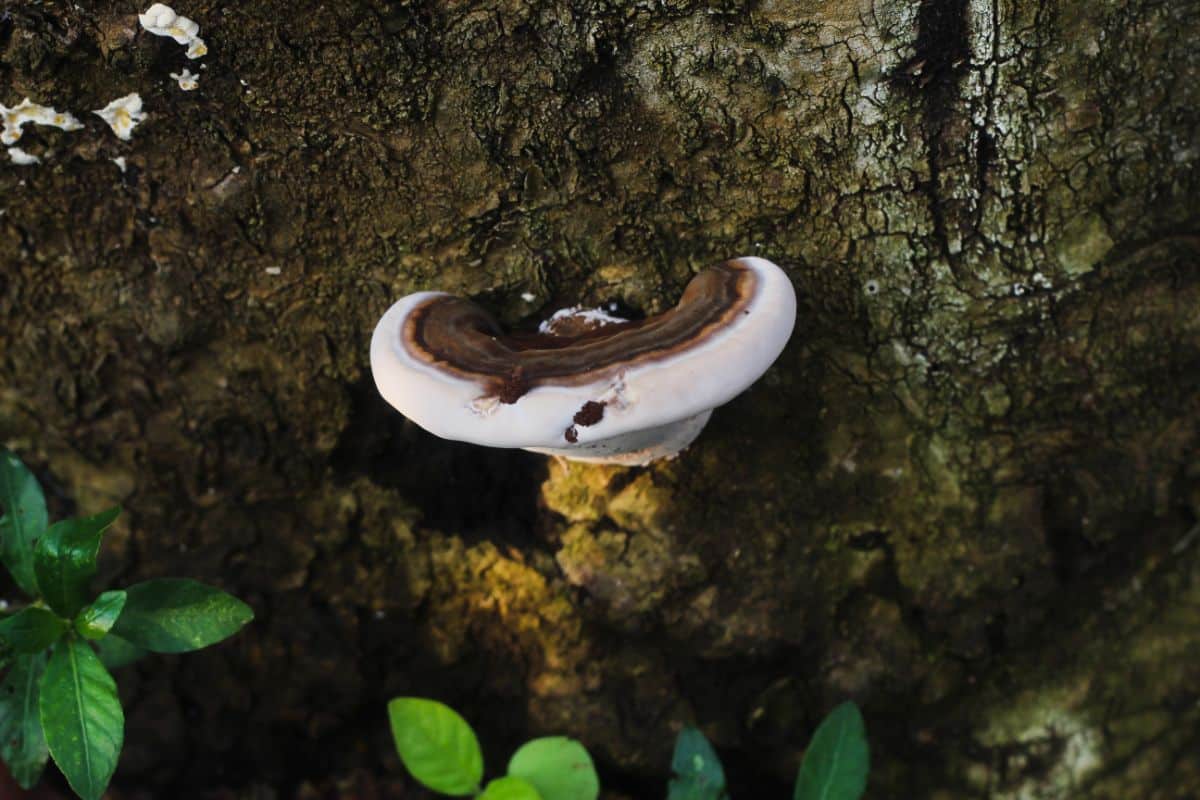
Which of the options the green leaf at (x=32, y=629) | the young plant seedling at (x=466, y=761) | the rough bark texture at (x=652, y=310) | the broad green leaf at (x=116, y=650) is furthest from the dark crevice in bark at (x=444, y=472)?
the green leaf at (x=32, y=629)

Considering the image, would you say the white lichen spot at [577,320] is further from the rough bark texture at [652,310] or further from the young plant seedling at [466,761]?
the young plant seedling at [466,761]

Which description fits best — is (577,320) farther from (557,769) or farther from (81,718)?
(81,718)

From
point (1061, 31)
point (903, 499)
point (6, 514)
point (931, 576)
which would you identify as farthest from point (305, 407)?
point (1061, 31)

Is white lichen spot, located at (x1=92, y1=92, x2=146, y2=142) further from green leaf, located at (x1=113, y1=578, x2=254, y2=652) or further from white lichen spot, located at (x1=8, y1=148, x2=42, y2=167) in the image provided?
green leaf, located at (x1=113, y1=578, x2=254, y2=652)

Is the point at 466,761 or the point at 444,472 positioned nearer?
the point at 466,761

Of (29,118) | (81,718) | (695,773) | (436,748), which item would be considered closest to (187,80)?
(29,118)

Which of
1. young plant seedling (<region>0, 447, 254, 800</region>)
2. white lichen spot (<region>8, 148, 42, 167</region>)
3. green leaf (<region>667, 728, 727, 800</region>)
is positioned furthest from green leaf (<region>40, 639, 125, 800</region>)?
green leaf (<region>667, 728, 727, 800</region>)
